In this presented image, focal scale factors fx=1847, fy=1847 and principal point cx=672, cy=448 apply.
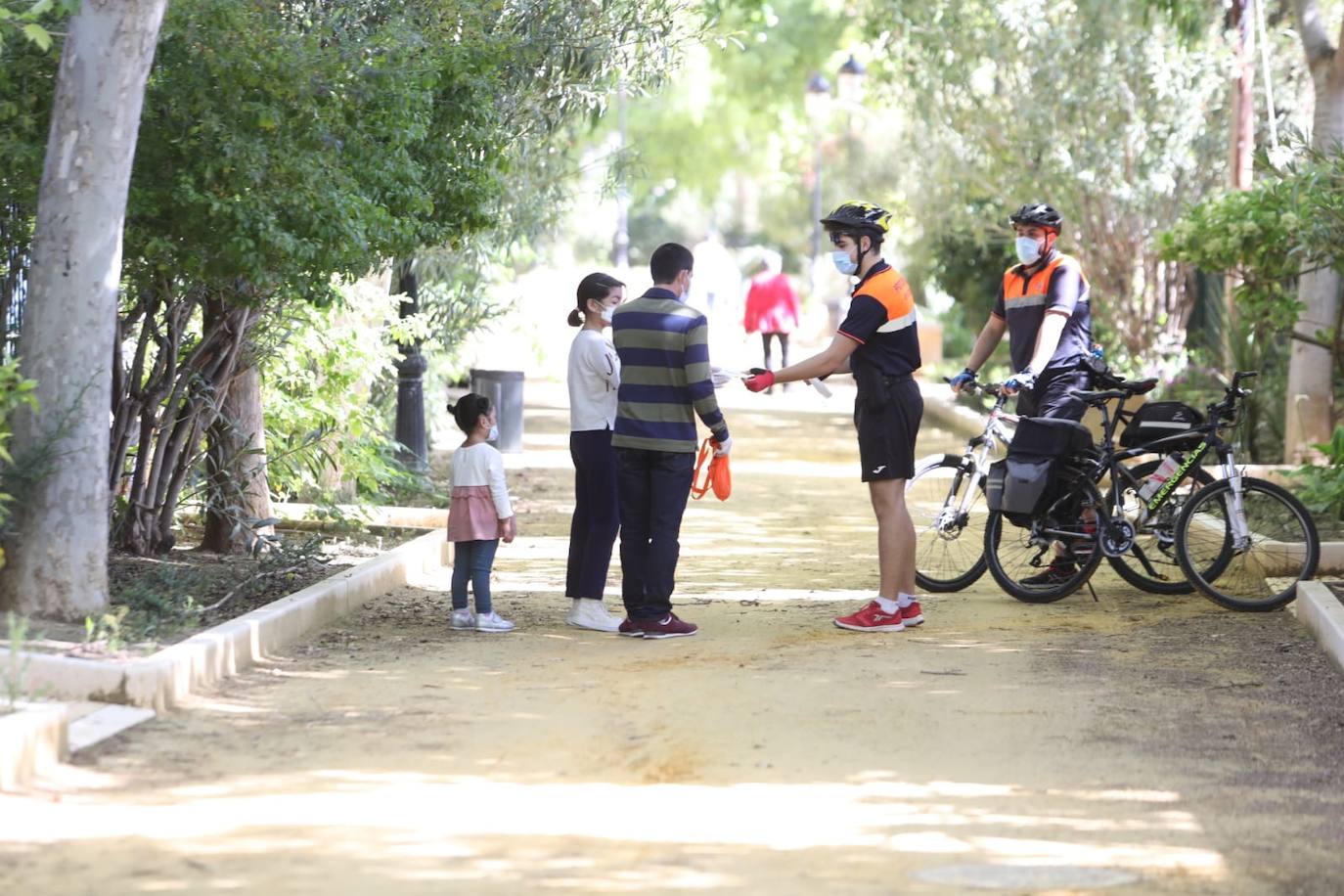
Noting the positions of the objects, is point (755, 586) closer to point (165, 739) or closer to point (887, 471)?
point (887, 471)

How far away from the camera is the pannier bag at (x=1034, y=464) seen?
962 centimetres

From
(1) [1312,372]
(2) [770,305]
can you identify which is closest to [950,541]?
(1) [1312,372]

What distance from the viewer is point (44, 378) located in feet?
25.1

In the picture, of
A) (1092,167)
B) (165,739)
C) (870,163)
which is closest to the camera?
(165,739)

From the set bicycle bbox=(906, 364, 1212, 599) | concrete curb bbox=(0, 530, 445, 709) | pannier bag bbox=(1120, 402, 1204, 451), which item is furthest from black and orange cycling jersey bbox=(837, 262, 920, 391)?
concrete curb bbox=(0, 530, 445, 709)

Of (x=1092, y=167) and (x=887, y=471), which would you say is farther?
(x=1092, y=167)

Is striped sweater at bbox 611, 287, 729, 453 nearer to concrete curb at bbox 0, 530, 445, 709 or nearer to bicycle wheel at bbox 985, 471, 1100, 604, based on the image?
concrete curb at bbox 0, 530, 445, 709

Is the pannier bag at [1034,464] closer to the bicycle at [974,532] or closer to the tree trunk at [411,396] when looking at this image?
the bicycle at [974,532]

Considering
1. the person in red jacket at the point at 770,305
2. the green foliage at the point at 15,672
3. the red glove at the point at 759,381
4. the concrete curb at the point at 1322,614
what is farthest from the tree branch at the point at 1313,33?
the person in red jacket at the point at 770,305

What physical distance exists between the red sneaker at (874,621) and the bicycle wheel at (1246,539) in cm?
158

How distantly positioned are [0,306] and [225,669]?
244cm

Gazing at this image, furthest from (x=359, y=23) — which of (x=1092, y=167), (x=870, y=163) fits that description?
(x=870, y=163)

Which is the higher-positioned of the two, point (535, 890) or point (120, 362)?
point (120, 362)

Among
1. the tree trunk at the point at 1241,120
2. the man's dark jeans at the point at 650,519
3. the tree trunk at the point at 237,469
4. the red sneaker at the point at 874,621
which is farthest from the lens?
the tree trunk at the point at 1241,120
